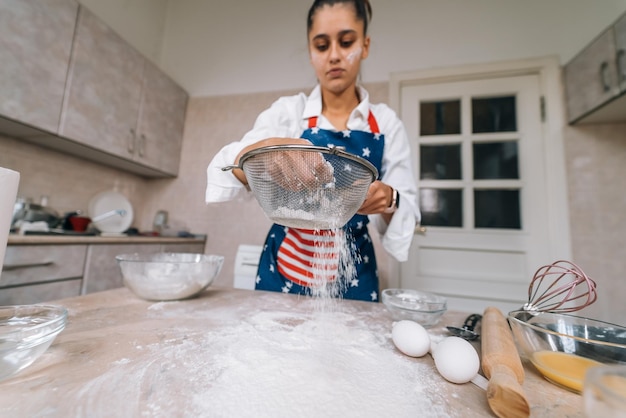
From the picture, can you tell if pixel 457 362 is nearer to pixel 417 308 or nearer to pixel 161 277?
pixel 417 308

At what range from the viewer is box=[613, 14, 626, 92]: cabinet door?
1.19 metres

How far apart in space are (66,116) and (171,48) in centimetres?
97

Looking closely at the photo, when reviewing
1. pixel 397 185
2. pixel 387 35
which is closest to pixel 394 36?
pixel 387 35

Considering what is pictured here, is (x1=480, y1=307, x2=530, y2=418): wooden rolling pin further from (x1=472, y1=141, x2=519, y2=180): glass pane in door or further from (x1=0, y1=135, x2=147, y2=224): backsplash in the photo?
(x1=0, y1=135, x2=147, y2=224): backsplash

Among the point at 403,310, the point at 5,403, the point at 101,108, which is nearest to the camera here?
the point at 5,403

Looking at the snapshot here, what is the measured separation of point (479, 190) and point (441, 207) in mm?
246

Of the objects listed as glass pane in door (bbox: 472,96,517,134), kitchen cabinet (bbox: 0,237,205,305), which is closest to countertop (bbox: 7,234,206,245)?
kitchen cabinet (bbox: 0,237,205,305)

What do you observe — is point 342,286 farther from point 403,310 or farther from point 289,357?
point 289,357

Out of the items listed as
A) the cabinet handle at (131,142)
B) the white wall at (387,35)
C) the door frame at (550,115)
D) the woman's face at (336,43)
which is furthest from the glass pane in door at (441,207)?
the cabinet handle at (131,142)

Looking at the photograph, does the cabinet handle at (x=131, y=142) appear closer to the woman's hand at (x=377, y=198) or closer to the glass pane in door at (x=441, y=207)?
the woman's hand at (x=377, y=198)

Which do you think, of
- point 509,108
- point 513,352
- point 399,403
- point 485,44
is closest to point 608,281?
point 509,108

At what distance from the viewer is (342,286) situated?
79cm

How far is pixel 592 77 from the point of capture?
1366mm

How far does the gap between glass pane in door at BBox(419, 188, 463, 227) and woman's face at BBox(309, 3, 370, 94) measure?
3.81ft
